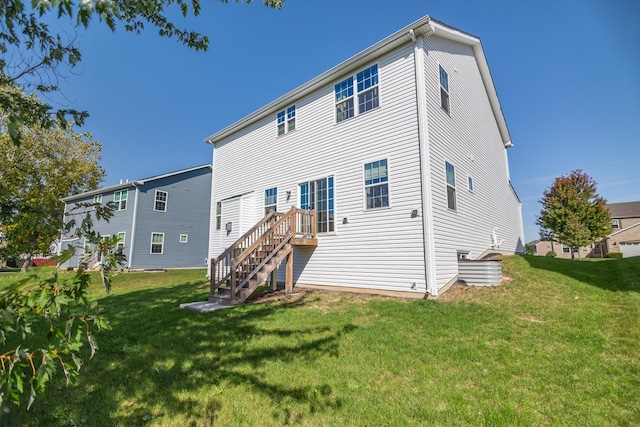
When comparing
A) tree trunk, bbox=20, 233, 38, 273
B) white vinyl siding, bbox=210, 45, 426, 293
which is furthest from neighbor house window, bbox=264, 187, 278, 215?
tree trunk, bbox=20, 233, 38, 273

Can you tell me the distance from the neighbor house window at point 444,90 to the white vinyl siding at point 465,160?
0.74 ft

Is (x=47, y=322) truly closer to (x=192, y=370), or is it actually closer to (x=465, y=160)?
(x=192, y=370)

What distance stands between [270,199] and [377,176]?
16.0ft

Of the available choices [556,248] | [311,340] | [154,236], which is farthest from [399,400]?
[556,248]

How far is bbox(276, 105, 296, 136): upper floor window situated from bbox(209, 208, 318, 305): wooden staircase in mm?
3926

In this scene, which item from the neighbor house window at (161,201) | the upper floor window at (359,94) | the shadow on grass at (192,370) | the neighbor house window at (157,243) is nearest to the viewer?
the shadow on grass at (192,370)

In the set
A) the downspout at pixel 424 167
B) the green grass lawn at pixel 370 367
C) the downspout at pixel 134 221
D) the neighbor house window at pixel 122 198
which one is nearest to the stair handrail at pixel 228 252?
the green grass lawn at pixel 370 367

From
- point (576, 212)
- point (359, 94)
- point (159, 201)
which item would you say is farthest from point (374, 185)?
point (576, 212)

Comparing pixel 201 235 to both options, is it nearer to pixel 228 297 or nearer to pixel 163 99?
pixel 163 99

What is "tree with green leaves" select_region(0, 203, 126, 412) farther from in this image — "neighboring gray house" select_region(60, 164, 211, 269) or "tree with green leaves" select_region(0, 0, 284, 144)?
"neighboring gray house" select_region(60, 164, 211, 269)

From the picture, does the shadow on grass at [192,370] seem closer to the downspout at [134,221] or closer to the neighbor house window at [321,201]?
the neighbor house window at [321,201]

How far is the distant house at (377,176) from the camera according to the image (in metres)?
8.00

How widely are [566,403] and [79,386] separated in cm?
543

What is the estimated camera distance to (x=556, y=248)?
1688 inches
